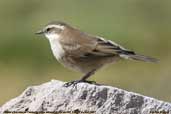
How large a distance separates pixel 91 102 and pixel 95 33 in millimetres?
16199

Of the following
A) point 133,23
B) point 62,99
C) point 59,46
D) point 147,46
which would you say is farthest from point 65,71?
point 62,99

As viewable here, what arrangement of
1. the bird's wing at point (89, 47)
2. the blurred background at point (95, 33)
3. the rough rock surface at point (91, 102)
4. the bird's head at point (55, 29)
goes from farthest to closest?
1. the blurred background at point (95, 33)
2. the bird's head at point (55, 29)
3. the bird's wing at point (89, 47)
4. the rough rock surface at point (91, 102)

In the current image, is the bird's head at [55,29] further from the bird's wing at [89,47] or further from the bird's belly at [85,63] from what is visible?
the bird's belly at [85,63]

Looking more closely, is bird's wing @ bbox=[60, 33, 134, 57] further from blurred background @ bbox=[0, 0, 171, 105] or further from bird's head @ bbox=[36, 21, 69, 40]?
blurred background @ bbox=[0, 0, 171, 105]

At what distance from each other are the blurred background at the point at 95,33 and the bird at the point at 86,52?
9.86ft

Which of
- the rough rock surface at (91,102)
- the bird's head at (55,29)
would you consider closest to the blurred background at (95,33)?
the bird's head at (55,29)

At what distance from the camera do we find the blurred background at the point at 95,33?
70.6 feet

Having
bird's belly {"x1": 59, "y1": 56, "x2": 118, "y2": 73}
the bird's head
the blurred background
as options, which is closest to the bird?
bird's belly {"x1": 59, "y1": 56, "x2": 118, "y2": 73}

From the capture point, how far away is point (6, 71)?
23.4m

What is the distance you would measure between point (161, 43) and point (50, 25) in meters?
11.8

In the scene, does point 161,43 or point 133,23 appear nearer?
point 161,43

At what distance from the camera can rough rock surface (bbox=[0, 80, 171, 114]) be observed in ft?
38.4

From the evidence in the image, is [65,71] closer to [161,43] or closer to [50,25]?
[161,43]

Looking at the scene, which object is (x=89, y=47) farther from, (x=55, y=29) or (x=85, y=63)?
(x=55, y=29)
